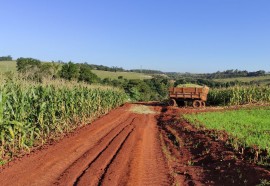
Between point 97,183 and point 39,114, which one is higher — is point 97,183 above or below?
below

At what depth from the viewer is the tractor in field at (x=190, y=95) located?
99.7ft

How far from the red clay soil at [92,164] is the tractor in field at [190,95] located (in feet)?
53.4

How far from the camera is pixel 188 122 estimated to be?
20.0 m

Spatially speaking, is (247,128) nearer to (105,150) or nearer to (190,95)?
(105,150)

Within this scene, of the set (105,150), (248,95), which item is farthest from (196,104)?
(105,150)

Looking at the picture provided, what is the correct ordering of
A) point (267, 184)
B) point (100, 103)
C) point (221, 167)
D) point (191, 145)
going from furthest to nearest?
point (100, 103) < point (191, 145) < point (221, 167) < point (267, 184)

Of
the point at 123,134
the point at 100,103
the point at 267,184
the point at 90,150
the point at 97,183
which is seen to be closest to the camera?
the point at 267,184

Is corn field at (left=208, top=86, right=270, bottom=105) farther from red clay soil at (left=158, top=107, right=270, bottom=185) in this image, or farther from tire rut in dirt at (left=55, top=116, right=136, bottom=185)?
tire rut in dirt at (left=55, top=116, right=136, bottom=185)

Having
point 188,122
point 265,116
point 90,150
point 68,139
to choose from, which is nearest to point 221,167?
point 90,150

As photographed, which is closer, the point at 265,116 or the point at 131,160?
the point at 131,160

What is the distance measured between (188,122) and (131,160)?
9.69 m

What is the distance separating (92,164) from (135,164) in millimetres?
1358

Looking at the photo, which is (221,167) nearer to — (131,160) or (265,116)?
(131,160)

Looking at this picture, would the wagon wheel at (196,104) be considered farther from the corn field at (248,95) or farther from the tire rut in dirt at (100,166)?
the tire rut in dirt at (100,166)
